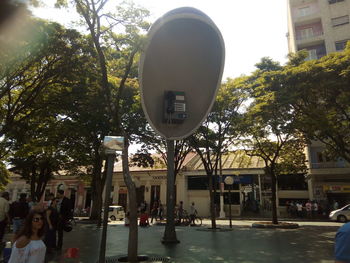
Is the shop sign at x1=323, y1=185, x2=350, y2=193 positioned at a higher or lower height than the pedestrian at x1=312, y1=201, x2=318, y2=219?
higher

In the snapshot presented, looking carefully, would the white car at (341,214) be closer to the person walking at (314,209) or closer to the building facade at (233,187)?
the person walking at (314,209)

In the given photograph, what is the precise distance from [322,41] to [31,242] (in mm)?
35160

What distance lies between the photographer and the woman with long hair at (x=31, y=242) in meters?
3.03

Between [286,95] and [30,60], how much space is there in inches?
419

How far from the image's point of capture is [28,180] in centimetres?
2881

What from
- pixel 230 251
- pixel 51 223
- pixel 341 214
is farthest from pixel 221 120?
pixel 341 214

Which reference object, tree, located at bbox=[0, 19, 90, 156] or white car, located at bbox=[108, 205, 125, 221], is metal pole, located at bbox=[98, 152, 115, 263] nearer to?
tree, located at bbox=[0, 19, 90, 156]

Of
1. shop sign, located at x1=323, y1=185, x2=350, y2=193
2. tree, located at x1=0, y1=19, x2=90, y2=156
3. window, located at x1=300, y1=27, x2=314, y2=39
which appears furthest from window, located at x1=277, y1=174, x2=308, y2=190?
tree, located at x1=0, y1=19, x2=90, y2=156

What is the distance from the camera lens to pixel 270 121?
1527 cm

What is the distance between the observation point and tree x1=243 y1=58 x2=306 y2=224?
13.4m

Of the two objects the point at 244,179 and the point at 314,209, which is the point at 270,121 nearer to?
the point at 314,209

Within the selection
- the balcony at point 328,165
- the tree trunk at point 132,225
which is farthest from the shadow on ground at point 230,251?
the balcony at point 328,165

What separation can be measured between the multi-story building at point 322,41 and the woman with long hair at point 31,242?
27359 mm

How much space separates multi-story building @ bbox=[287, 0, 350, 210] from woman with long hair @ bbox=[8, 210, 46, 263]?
89.8 ft
